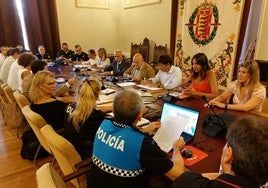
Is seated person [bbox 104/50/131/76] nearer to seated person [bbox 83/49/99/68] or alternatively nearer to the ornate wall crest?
seated person [bbox 83/49/99/68]

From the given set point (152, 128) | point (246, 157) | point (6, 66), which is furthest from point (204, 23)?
point (246, 157)

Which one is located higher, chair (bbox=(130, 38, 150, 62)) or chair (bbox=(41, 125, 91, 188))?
chair (bbox=(130, 38, 150, 62))

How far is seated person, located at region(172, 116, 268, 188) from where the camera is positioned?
0.68 m

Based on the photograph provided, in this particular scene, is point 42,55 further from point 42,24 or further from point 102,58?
point 102,58

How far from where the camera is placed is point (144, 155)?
101 cm

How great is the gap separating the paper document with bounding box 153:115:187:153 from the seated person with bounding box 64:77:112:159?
0.46 meters

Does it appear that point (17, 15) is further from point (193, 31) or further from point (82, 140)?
point (82, 140)

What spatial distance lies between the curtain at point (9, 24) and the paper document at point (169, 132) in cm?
584

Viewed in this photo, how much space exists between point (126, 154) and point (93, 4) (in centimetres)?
654

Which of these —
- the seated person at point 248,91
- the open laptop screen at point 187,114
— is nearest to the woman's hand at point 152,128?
the open laptop screen at point 187,114

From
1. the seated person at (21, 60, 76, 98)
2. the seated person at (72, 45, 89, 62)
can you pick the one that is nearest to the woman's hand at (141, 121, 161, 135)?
the seated person at (21, 60, 76, 98)

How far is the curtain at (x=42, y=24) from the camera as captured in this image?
19.1 ft

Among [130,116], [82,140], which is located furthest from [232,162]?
[82,140]

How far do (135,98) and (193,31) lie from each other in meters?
3.89
